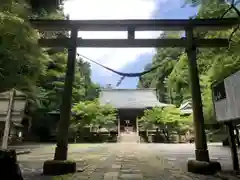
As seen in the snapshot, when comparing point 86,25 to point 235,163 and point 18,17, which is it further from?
point 235,163

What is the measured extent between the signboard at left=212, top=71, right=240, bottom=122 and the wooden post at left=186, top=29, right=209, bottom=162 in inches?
13.5

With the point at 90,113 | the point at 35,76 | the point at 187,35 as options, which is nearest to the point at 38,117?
the point at 90,113

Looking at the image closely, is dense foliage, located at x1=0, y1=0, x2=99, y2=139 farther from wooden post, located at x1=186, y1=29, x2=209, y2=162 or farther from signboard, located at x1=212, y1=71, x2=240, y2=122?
signboard, located at x1=212, y1=71, x2=240, y2=122

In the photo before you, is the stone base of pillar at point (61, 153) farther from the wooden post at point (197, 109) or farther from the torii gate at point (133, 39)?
the wooden post at point (197, 109)

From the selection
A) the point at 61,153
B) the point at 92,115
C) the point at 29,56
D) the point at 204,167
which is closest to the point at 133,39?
the point at 61,153

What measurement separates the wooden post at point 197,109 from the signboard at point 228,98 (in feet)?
1.12

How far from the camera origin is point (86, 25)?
5527 mm

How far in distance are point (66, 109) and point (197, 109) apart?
2.76 m

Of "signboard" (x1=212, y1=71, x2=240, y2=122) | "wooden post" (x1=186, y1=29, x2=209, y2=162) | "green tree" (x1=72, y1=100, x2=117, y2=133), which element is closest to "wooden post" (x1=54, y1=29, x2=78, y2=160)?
"wooden post" (x1=186, y1=29, x2=209, y2=162)

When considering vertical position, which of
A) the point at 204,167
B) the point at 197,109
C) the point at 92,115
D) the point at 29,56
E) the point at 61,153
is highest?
the point at 29,56

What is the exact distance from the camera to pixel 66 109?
514 cm

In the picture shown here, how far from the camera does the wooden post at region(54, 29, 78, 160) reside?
4.98 meters

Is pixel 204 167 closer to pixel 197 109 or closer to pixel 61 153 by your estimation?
pixel 197 109

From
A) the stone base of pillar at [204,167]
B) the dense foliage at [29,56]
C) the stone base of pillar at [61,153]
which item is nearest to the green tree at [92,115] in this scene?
the dense foliage at [29,56]
